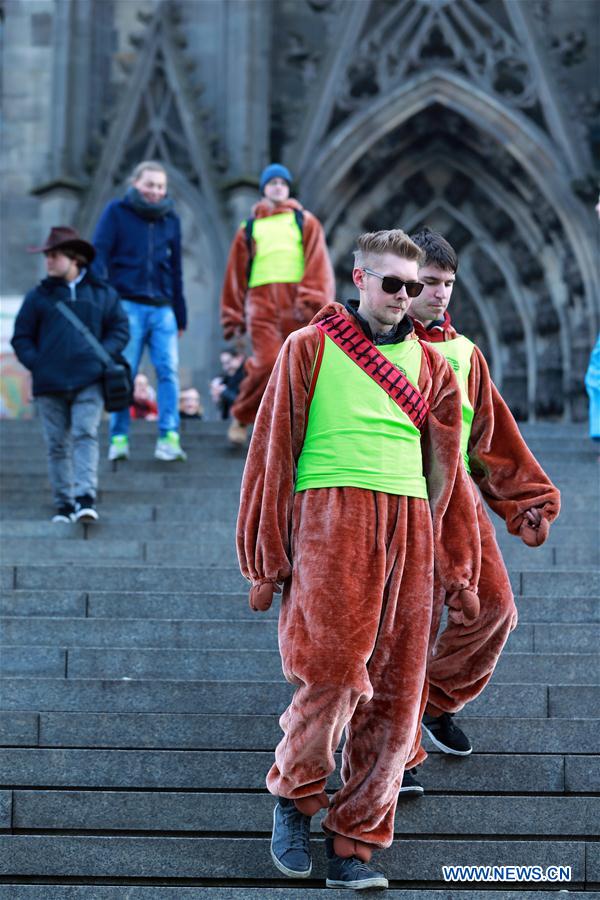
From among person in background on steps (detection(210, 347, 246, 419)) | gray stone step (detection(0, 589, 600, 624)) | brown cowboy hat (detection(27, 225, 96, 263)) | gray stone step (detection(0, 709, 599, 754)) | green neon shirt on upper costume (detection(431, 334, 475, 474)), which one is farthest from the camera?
person in background on steps (detection(210, 347, 246, 419))

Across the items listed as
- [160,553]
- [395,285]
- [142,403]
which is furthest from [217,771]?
[142,403]

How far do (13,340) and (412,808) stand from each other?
4.25m

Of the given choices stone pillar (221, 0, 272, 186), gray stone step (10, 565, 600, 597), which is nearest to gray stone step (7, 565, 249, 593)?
gray stone step (10, 565, 600, 597)

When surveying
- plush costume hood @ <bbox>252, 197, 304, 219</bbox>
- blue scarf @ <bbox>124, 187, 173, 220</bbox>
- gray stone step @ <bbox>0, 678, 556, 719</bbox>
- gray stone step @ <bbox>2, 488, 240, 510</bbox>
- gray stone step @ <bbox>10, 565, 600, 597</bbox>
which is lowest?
gray stone step @ <bbox>0, 678, 556, 719</bbox>

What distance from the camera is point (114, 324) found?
810 centimetres

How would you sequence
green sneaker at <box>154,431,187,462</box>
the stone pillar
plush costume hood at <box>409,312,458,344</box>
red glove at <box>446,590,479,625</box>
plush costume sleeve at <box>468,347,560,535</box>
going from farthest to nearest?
1. the stone pillar
2. green sneaker at <box>154,431,187,462</box>
3. plush costume hood at <box>409,312,458,344</box>
4. plush costume sleeve at <box>468,347,560,535</box>
5. red glove at <box>446,590,479,625</box>

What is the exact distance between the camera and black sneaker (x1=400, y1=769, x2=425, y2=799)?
4.57 meters

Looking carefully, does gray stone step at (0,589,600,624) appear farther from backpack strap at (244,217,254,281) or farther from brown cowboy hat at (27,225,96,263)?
backpack strap at (244,217,254,281)

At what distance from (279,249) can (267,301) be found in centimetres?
32

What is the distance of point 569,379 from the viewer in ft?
51.3

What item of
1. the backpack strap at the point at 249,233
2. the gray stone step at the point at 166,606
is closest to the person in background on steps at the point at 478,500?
the gray stone step at the point at 166,606

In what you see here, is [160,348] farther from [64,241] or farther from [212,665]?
[212,665]

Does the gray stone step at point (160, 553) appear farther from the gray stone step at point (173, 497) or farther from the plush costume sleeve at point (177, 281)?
the plush costume sleeve at point (177, 281)

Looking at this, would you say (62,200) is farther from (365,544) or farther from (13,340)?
(365,544)
